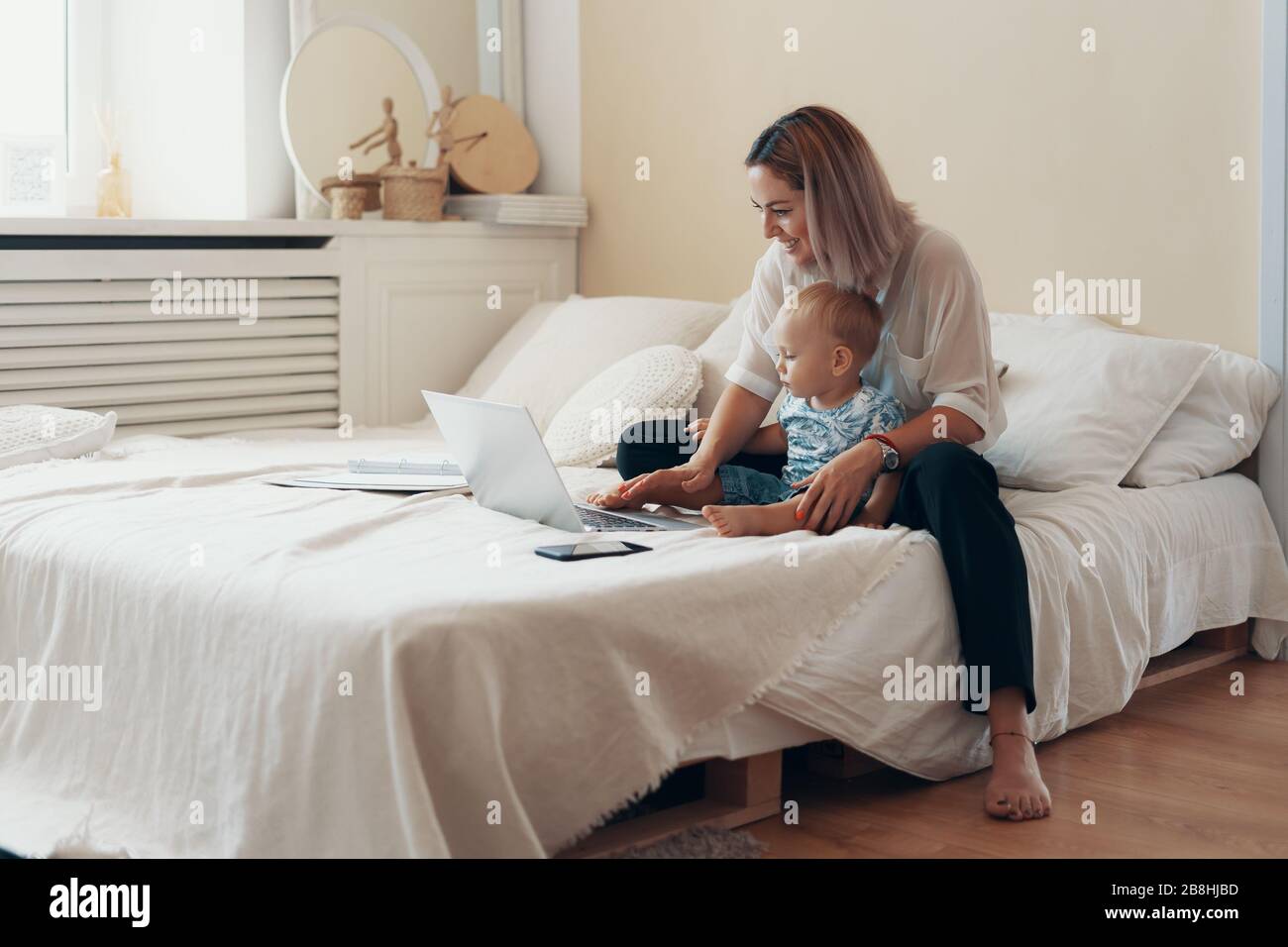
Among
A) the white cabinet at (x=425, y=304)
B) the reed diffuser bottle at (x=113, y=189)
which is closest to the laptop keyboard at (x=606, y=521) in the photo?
the white cabinet at (x=425, y=304)

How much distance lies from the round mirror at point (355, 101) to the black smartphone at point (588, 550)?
1954 mm

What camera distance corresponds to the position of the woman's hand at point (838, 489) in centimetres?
192

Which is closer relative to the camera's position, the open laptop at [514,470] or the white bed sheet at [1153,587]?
the white bed sheet at [1153,587]

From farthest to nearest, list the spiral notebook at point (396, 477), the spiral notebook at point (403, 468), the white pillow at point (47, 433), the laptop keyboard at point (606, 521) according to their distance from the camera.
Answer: the white pillow at point (47, 433), the spiral notebook at point (403, 468), the spiral notebook at point (396, 477), the laptop keyboard at point (606, 521)

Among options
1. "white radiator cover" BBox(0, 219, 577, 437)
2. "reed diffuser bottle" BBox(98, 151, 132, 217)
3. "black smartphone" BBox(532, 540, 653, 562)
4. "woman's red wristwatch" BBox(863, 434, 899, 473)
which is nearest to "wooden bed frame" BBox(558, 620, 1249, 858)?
"black smartphone" BBox(532, 540, 653, 562)

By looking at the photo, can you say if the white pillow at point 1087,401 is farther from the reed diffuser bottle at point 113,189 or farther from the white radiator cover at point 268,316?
the reed diffuser bottle at point 113,189

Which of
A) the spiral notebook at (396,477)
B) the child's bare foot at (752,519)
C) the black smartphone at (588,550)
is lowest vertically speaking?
the black smartphone at (588,550)

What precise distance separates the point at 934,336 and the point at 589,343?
120 centimetres

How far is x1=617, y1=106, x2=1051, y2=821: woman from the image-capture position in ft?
6.07

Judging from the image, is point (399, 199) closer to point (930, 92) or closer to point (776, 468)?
point (930, 92)

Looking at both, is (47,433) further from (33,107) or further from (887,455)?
(887,455)

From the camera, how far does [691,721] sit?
1601 millimetres

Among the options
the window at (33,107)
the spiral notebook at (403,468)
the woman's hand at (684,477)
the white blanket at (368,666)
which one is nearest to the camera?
the white blanket at (368,666)
